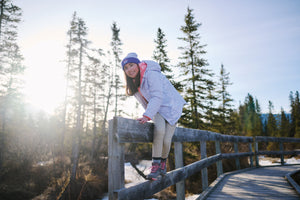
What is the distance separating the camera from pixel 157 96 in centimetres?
223

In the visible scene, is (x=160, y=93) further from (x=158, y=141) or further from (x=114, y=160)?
(x=114, y=160)

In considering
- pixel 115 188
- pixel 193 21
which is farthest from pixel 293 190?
pixel 193 21

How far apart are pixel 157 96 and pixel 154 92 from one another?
0.06m

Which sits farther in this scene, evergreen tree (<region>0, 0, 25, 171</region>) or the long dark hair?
evergreen tree (<region>0, 0, 25, 171</region>)

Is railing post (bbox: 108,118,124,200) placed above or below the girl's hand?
below

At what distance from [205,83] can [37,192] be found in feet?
48.7

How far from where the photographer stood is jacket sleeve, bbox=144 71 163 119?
2.13 m

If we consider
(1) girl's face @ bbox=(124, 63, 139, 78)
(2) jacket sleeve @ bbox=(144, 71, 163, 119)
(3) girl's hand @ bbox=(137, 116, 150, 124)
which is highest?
(1) girl's face @ bbox=(124, 63, 139, 78)

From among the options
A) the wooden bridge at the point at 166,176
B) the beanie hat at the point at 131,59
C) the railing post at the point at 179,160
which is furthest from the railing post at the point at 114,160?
the railing post at the point at 179,160

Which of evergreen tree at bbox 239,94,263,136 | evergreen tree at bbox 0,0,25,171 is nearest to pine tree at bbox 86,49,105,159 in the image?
evergreen tree at bbox 0,0,25,171

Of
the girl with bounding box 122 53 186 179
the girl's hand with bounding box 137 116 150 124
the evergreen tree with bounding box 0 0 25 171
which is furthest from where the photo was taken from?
the evergreen tree with bounding box 0 0 25 171

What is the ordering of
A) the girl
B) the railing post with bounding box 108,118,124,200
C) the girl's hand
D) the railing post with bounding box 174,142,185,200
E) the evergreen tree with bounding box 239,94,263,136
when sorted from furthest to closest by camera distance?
the evergreen tree with bounding box 239,94,263,136
the railing post with bounding box 174,142,185,200
the girl
the girl's hand
the railing post with bounding box 108,118,124,200

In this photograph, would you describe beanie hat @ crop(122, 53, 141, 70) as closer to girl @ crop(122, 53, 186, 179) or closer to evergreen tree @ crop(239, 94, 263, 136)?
girl @ crop(122, 53, 186, 179)

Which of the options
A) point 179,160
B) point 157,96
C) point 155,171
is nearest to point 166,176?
point 155,171
